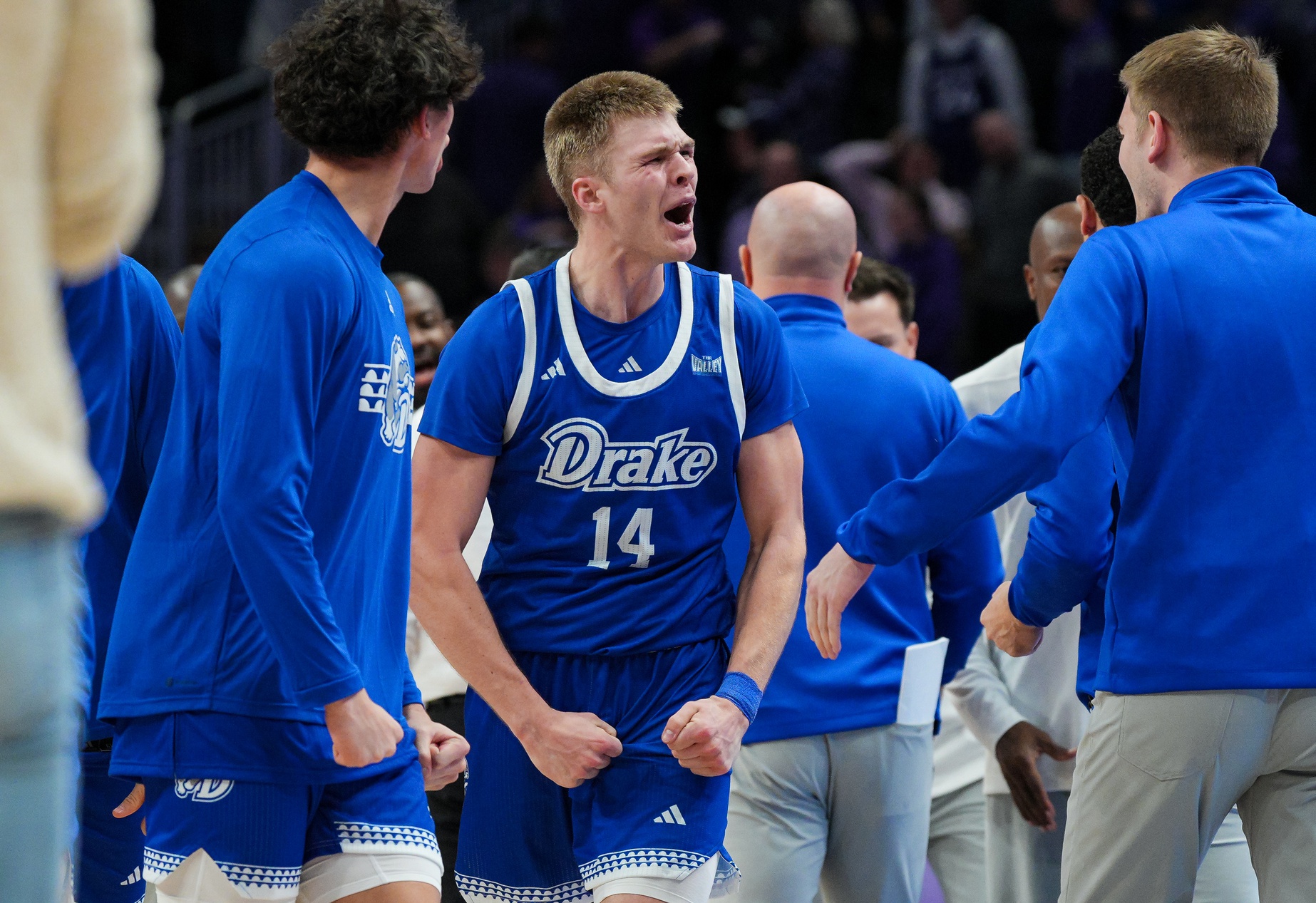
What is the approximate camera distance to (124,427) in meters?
3.25

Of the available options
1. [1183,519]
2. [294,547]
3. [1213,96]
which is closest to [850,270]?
[1213,96]

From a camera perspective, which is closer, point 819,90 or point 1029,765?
point 1029,765

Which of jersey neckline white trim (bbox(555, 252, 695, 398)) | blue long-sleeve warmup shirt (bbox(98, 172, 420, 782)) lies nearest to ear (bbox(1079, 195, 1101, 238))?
jersey neckline white trim (bbox(555, 252, 695, 398))

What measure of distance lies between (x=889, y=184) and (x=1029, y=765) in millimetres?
7013

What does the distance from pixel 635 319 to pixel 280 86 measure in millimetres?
948

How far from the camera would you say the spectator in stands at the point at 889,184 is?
1070 centimetres

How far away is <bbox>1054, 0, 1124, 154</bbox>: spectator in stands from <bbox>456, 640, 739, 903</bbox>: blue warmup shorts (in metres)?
7.86

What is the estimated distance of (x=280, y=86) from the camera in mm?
3092

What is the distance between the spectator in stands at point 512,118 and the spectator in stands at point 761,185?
5.42 ft

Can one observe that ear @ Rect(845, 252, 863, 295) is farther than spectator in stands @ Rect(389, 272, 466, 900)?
No

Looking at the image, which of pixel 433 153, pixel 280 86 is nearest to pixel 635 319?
pixel 433 153

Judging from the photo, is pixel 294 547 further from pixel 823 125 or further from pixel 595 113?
pixel 823 125

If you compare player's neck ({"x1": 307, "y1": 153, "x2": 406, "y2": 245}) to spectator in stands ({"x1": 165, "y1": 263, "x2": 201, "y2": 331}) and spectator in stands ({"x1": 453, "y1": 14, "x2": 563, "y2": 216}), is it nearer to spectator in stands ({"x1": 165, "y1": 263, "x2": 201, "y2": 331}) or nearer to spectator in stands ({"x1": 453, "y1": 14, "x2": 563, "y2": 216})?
spectator in stands ({"x1": 165, "y1": 263, "x2": 201, "y2": 331})

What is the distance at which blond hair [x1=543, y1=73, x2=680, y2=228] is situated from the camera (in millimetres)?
3660
